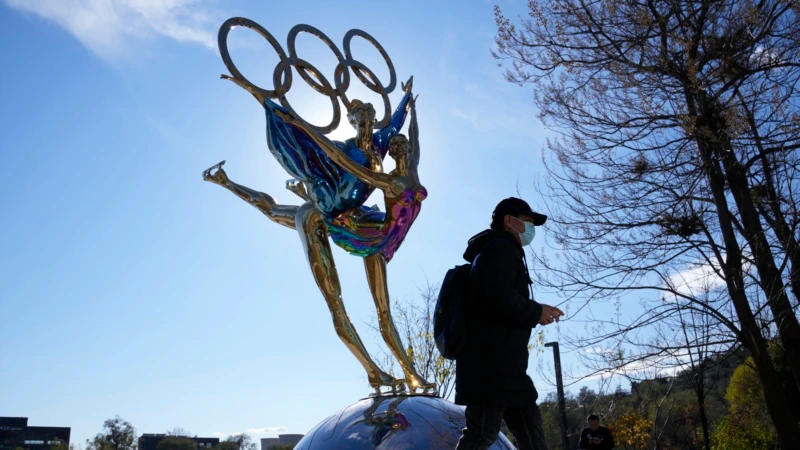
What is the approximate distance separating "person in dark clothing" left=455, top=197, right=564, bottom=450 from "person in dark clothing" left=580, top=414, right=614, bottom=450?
4924 millimetres

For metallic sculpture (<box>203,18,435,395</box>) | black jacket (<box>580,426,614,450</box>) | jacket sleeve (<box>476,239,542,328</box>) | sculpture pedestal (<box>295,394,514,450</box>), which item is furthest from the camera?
black jacket (<box>580,426,614,450</box>)

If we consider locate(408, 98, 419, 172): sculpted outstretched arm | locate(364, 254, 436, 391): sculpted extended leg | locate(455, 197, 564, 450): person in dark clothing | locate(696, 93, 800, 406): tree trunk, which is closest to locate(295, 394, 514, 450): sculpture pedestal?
locate(364, 254, 436, 391): sculpted extended leg

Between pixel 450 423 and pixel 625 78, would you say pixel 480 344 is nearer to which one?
pixel 450 423

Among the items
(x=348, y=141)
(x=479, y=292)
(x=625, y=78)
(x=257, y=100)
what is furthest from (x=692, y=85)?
(x=479, y=292)

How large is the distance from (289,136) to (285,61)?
0.82 metres

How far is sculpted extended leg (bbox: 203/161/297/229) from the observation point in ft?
19.6

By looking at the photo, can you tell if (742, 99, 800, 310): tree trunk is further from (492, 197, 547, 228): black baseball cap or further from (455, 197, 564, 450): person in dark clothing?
(455, 197, 564, 450): person in dark clothing

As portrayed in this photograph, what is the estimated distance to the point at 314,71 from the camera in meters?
6.39

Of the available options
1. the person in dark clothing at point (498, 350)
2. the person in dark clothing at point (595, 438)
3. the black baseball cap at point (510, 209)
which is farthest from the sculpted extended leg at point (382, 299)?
the person in dark clothing at point (595, 438)

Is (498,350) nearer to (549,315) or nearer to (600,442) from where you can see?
(549,315)

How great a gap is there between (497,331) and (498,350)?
83 mm

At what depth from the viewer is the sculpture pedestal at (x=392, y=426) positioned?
13.6 feet

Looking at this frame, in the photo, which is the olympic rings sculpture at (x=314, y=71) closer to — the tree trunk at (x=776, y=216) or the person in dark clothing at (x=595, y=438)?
the person in dark clothing at (x=595, y=438)

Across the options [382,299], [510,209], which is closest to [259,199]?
[382,299]
